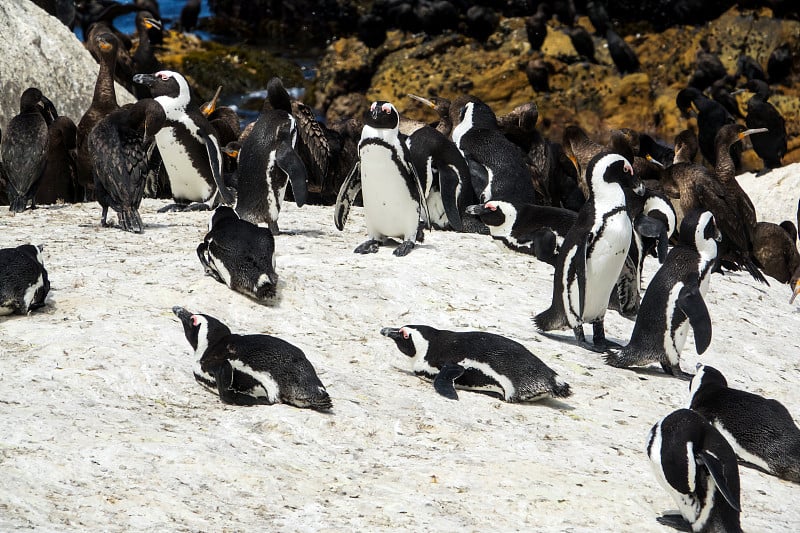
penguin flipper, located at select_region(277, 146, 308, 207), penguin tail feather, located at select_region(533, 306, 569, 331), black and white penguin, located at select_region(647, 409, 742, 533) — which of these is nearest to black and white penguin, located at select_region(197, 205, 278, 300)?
penguin flipper, located at select_region(277, 146, 308, 207)

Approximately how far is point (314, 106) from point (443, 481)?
2266 centimetres

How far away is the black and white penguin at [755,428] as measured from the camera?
5234mm

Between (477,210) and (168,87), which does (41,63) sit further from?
(477,210)

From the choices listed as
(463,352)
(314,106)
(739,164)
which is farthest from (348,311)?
(314,106)

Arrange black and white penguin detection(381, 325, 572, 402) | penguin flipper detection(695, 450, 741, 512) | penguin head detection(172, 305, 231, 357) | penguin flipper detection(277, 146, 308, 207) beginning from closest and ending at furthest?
penguin flipper detection(695, 450, 741, 512), penguin head detection(172, 305, 231, 357), black and white penguin detection(381, 325, 572, 402), penguin flipper detection(277, 146, 308, 207)

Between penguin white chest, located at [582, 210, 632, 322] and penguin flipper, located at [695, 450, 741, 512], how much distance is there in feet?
8.88

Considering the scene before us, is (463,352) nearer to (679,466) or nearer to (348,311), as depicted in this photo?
(348,311)

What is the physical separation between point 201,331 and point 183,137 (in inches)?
172

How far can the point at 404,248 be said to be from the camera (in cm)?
827

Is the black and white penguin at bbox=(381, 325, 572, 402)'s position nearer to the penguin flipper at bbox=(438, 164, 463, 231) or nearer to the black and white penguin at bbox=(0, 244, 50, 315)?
the black and white penguin at bbox=(0, 244, 50, 315)

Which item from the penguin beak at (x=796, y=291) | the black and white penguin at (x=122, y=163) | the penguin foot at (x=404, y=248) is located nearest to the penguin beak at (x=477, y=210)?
the penguin foot at (x=404, y=248)

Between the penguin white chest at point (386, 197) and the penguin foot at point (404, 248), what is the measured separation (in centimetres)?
15

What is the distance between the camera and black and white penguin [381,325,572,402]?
5.70 metres

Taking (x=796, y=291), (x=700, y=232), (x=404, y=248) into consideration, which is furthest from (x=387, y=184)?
(x=796, y=291)
